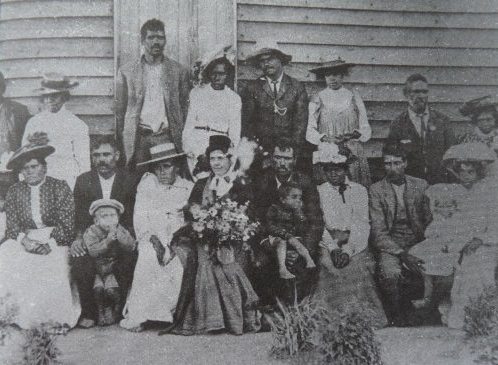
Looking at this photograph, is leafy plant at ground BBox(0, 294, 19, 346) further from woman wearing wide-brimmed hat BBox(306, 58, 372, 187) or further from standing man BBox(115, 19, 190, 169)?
woman wearing wide-brimmed hat BBox(306, 58, 372, 187)

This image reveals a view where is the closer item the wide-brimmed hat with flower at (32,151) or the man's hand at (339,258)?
the wide-brimmed hat with flower at (32,151)

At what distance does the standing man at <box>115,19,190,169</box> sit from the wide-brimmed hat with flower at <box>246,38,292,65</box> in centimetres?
76

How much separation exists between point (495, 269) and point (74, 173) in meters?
4.59

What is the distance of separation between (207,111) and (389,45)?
7.14 ft

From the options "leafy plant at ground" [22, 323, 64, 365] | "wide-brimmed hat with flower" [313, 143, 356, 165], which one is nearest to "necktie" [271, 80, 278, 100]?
"wide-brimmed hat with flower" [313, 143, 356, 165]

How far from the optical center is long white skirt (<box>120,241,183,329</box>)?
19.7ft

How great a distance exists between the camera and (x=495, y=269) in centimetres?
649

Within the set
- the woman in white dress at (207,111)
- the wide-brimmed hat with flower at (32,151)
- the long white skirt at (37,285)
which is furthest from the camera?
the woman in white dress at (207,111)

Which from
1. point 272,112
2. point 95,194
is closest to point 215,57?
point 272,112

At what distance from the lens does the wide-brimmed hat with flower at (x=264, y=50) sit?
640 centimetres

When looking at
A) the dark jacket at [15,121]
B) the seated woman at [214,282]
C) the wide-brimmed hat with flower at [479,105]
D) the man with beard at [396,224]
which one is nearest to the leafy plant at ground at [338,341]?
the seated woman at [214,282]

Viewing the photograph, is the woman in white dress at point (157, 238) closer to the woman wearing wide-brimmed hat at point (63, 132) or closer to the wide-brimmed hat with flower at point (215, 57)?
the woman wearing wide-brimmed hat at point (63, 132)

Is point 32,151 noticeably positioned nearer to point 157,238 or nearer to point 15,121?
point 15,121

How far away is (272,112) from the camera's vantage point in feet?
21.4
